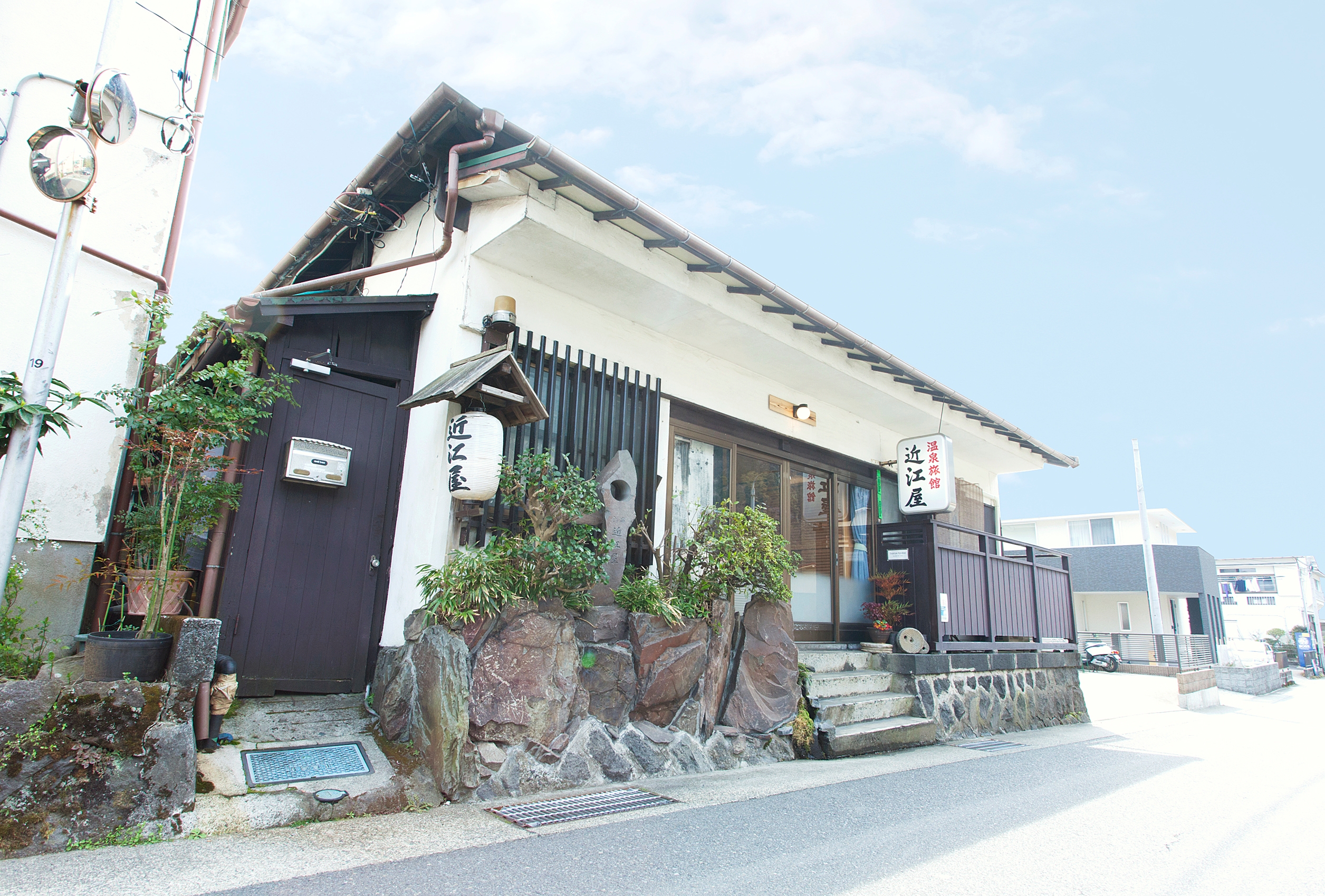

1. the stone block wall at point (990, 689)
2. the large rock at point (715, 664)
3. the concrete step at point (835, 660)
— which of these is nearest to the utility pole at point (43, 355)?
the large rock at point (715, 664)

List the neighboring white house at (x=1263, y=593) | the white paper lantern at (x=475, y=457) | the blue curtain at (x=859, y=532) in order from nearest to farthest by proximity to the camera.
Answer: the white paper lantern at (x=475, y=457)
the blue curtain at (x=859, y=532)
the neighboring white house at (x=1263, y=593)

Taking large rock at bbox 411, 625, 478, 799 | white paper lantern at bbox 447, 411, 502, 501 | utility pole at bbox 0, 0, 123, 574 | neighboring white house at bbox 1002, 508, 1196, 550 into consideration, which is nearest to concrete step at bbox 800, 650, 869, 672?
large rock at bbox 411, 625, 478, 799

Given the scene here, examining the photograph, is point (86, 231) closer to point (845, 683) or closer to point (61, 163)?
point (61, 163)

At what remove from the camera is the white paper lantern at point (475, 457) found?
470 cm

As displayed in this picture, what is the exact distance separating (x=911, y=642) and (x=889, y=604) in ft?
1.81

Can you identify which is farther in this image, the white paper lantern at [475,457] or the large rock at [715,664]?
the large rock at [715,664]

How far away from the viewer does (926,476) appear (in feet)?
29.8

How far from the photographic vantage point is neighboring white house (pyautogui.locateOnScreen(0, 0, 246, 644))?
459cm

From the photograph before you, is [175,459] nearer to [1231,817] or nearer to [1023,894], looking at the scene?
[1023,894]

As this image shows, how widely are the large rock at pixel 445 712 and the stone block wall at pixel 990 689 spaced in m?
4.83

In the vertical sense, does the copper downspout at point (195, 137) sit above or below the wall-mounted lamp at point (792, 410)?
above

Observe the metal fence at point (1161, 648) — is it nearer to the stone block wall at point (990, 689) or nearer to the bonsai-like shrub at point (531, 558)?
the stone block wall at point (990, 689)

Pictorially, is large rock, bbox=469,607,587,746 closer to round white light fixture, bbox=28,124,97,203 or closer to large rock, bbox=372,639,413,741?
large rock, bbox=372,639,413,741

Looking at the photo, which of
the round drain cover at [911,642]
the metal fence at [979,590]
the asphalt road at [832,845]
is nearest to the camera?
the asphalt road at [832,845]
